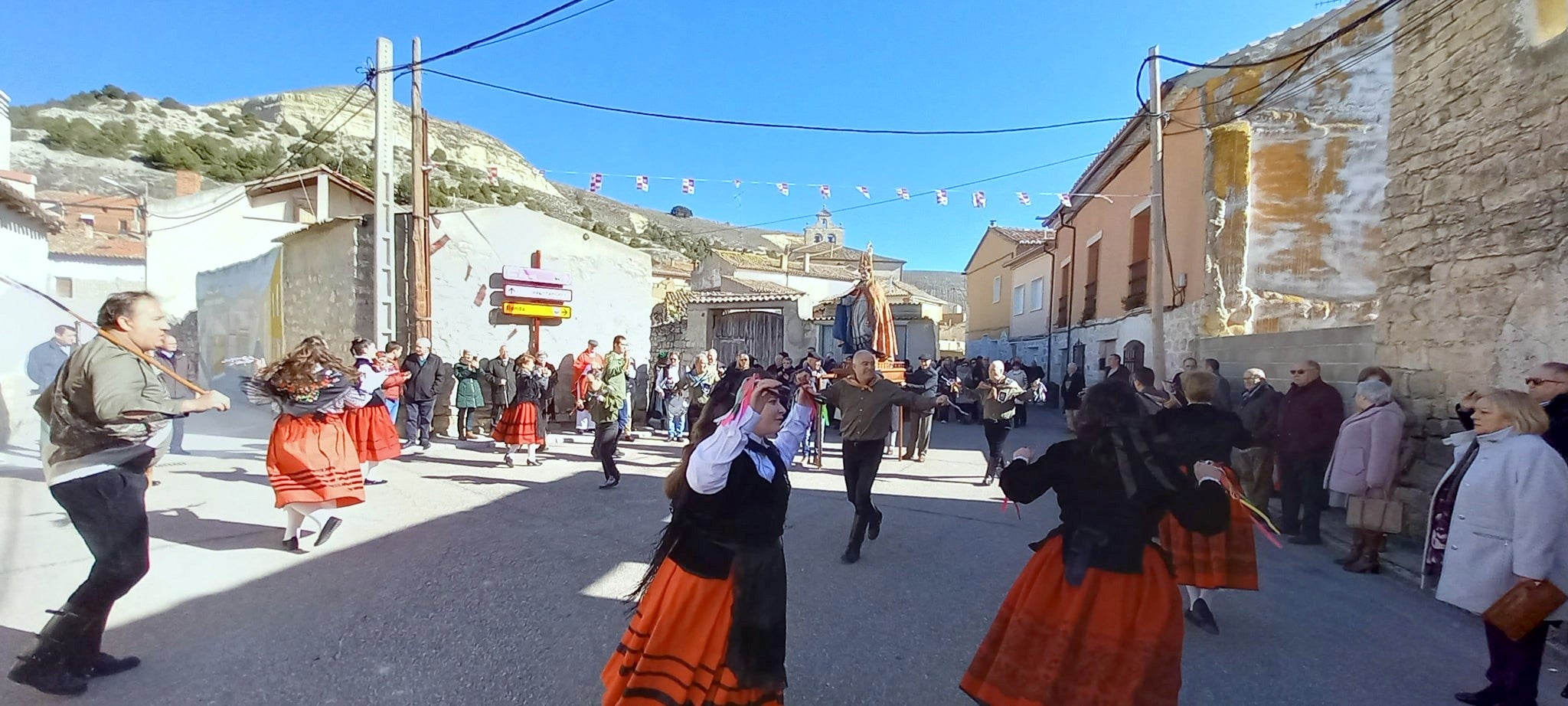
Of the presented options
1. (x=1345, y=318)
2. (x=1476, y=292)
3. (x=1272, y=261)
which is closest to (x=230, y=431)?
(x=1476, y=292)

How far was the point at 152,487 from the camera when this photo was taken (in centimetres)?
682

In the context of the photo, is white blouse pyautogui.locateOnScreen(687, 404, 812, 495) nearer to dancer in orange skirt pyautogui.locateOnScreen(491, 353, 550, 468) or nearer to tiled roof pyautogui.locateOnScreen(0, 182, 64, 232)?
dancer in orange skirt pyautogui.locateOnScreen(491, 353, 550, 468)

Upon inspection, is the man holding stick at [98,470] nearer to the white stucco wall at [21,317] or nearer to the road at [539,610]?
the road at [539,610]

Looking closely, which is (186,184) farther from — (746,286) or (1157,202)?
(1157,202)

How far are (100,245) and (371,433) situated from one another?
19544mm


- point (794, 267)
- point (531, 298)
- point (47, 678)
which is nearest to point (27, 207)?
point (531, 298)

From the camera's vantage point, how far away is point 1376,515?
499 cm

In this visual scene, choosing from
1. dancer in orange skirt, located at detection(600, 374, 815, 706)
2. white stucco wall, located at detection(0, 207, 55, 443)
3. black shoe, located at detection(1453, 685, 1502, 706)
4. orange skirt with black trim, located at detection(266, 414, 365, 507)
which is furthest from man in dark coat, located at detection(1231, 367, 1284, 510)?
white stucco wall, located at detection(0, 207, 55, 443)

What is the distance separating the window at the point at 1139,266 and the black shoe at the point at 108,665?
603 inches

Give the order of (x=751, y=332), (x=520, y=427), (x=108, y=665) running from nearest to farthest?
1. (x=108, y=665)
2. (x=520, y=427)
3. (x=751, y=332)

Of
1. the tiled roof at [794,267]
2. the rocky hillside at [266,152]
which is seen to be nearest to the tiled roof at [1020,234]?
the tiled roof at [794,267]

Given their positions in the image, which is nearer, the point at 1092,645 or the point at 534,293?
the point at 1092,645

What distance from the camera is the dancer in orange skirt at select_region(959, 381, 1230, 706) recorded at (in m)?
2.36

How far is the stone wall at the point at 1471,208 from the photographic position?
16.1 feet
